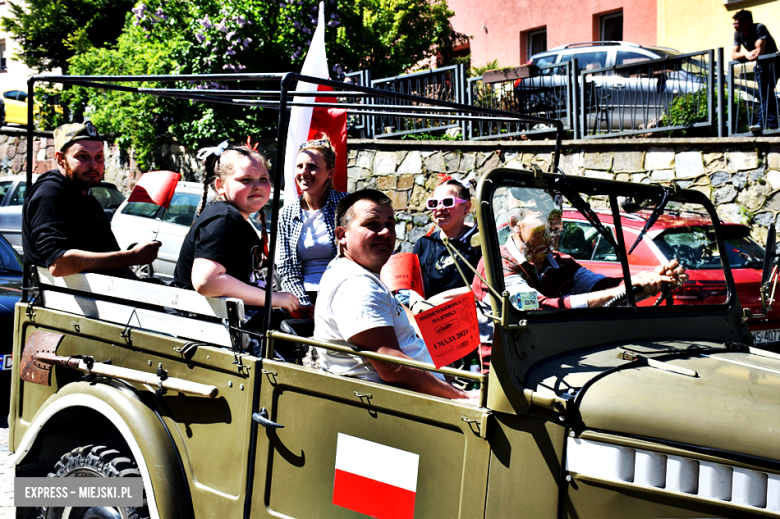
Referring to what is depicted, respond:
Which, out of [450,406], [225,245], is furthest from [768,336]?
[225,245]

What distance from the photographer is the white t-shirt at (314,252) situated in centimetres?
367

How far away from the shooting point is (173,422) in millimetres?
2713

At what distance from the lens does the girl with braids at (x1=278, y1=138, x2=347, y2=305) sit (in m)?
3.68

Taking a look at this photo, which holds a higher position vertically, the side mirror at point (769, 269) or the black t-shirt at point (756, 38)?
the black t-shirt at point (756, 38)

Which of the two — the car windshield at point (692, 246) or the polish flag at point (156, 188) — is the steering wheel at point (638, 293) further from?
the polish flag at point (156, 188)

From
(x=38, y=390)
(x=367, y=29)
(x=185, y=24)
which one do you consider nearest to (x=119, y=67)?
(x=185, y=24)

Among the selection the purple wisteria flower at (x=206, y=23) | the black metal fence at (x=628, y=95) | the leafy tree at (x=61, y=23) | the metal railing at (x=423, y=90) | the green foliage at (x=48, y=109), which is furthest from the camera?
the leafy tree at (x=61, y=23)

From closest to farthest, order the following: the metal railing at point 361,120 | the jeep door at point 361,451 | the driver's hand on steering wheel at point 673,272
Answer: the jeep door at point 361,451 → the driver's hand on steering wheel at point 673,272 → the metal railing at point 361,120

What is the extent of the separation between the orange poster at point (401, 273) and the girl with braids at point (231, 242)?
0.40 metres

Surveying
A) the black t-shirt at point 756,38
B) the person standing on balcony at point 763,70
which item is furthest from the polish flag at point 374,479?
the black t-shirt at point 756,38

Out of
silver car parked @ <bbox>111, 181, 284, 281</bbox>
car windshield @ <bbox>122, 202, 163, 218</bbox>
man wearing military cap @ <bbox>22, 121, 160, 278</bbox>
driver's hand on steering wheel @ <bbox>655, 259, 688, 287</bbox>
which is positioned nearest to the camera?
driver's hand on steering wheel @ <bbox>655, 259, 688, 287</bbox>

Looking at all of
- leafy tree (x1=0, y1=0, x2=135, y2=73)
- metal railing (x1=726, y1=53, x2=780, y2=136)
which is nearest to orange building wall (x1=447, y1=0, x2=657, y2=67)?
metal railing (x1=726, y1=53, x2=780, y2=136)

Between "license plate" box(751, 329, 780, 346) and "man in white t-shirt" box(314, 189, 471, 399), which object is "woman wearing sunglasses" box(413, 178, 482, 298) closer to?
"man in white t-shirt" box(314, 189, 471, 399)

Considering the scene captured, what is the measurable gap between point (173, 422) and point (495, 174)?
1.55 meters
